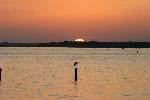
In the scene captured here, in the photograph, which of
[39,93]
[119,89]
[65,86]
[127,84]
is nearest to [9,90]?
[39,93]

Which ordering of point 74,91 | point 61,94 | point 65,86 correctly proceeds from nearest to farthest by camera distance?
point 61,94, point 74,91, point 65,86

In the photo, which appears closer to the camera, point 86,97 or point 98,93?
point 86,97

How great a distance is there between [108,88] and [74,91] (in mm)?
3890

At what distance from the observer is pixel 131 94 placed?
1501 inches

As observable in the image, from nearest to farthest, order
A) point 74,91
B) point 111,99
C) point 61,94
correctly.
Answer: point 111,99, point 61,94, point 74,91

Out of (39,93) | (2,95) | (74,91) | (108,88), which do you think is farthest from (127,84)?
(2,95)

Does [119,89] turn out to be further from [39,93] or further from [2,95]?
[2,95]

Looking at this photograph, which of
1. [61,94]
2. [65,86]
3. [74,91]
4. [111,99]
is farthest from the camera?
[65,86]

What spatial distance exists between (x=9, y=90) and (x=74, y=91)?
5.42 meters

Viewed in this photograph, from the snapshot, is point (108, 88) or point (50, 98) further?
point (108, 88)

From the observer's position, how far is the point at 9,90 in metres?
41.0

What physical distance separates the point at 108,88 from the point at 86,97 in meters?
7.49

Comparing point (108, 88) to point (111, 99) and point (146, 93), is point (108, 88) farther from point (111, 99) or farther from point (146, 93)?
point (111, 99)

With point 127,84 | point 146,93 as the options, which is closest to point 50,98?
point 146,93
